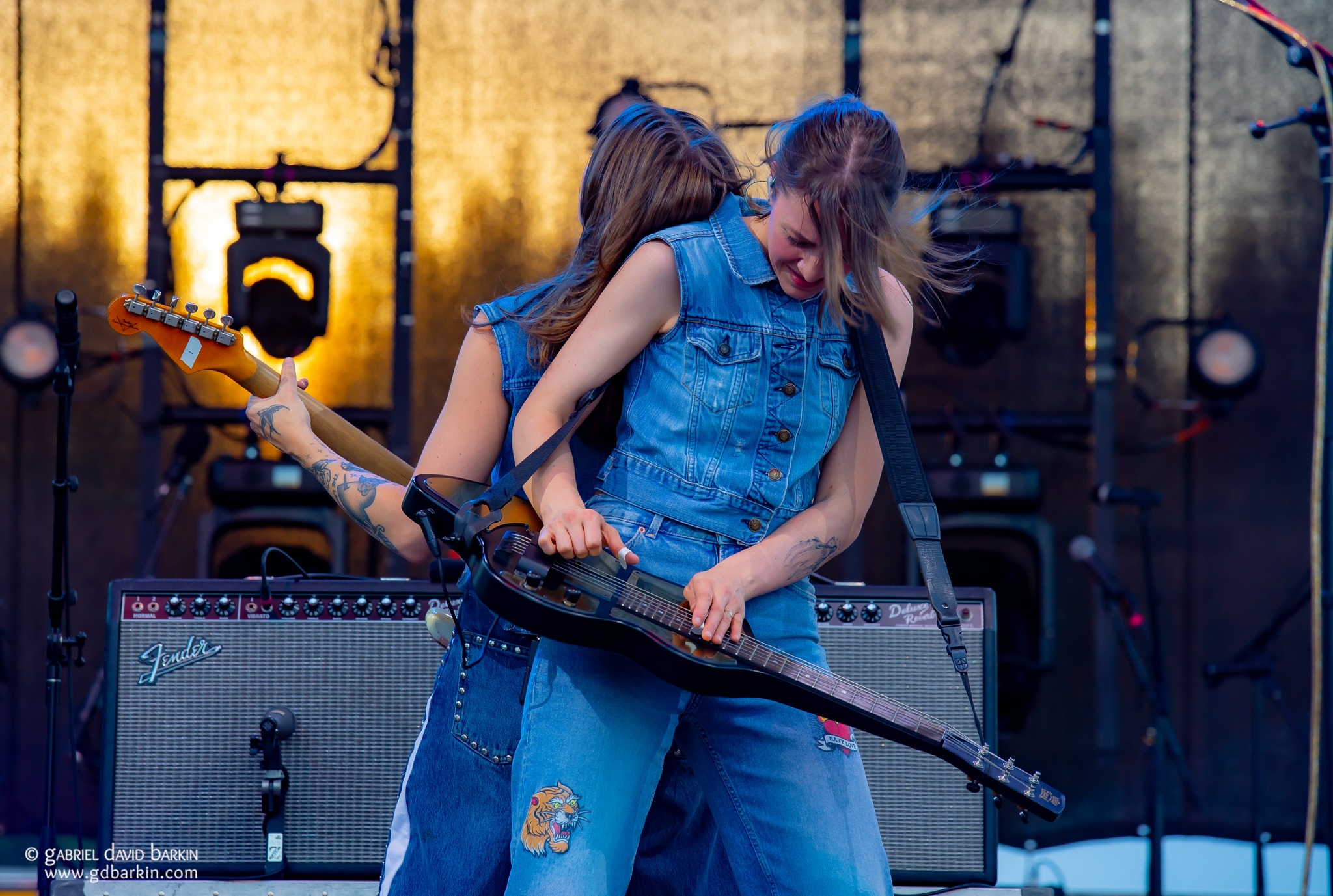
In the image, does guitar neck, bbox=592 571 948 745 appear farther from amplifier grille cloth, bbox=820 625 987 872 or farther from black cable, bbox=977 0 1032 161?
black cable, bbox=977 0 1032 161

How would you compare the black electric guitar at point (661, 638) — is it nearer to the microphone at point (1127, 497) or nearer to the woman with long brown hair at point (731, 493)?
the woman with long brown hair at point (731, 493)

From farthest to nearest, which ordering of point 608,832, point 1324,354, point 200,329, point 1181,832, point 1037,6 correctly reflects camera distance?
1. point 1037,6
2. point 1181,832
3. point 1324,354
4. point 200,329
5. point 608,832

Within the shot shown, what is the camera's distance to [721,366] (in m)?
1.81

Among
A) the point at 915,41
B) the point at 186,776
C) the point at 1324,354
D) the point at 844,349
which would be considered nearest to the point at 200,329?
the point at 186,776

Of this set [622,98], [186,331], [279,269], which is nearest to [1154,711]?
[622,98]

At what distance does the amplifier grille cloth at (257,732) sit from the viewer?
2.78 meters

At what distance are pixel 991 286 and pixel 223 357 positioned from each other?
327 centimetres

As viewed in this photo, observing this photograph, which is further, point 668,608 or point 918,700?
point 918,700

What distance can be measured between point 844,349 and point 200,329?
4.36 feet

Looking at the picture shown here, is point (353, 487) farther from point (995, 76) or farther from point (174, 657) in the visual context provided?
point (995, 76)

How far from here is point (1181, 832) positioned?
5.05 m

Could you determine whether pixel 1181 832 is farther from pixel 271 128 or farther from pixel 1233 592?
pixel 271 128

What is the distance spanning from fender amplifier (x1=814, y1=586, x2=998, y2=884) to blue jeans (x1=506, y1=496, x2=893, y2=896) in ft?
3.45

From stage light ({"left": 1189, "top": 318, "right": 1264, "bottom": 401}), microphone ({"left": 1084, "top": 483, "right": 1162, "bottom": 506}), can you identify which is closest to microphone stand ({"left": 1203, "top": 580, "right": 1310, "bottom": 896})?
microphone ({"left": 1084, "top": 483, "right": 1162, "bottom": 506})
